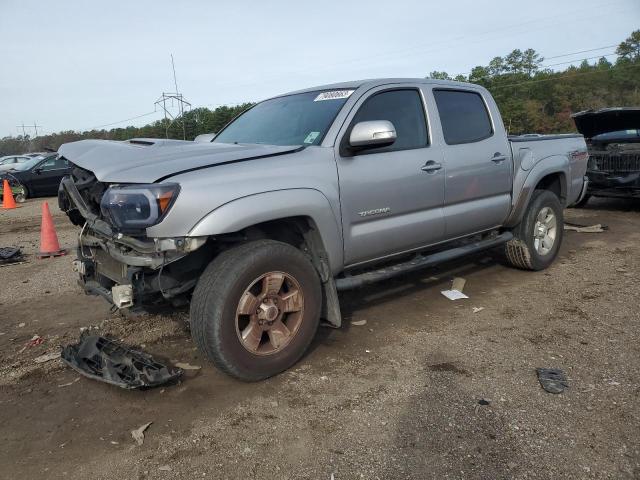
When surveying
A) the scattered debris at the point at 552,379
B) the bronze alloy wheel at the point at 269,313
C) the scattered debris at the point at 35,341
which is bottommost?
the scattered debris at the point at 552,379

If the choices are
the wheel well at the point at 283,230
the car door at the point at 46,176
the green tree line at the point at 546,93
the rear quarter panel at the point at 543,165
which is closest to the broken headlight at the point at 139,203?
the wheel well at the point at 283,230

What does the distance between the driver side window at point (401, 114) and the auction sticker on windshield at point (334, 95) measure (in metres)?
0.16

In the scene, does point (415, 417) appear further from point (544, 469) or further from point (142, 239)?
point (142, 239)

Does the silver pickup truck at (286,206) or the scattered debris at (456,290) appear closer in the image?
the silver pickup truck at (286,206)

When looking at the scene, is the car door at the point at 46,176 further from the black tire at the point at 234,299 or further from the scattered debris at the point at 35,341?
the black tire at the point at 234,299

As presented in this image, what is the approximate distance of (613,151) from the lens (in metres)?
8.71

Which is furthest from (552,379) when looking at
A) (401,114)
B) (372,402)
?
(401,114)

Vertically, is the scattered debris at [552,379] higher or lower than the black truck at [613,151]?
lower

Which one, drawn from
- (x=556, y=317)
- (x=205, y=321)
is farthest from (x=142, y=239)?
(x=556, y=317)

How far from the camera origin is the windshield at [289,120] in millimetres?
3621

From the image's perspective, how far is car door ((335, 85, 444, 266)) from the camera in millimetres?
3457

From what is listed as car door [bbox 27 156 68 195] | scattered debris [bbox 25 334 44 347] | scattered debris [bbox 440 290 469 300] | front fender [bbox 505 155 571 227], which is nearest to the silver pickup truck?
front fender [bbox 505 155 571 227]

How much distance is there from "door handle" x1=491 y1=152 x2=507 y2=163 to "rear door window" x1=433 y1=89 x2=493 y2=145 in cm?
19

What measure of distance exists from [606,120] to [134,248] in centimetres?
857
